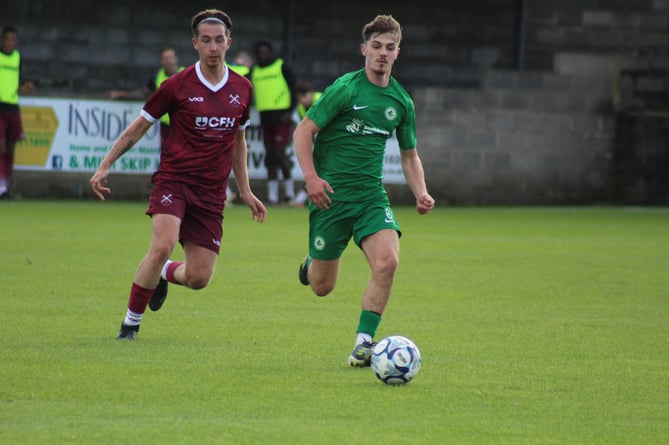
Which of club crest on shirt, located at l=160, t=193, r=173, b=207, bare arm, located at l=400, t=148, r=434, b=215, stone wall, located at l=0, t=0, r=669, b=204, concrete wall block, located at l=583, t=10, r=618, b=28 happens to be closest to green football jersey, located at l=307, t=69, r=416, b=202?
bare arm, located at l=400, t=148, r=434, b=215

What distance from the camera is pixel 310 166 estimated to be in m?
7.78

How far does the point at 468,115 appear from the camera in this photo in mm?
24109

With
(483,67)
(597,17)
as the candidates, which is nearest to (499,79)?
(483,67)

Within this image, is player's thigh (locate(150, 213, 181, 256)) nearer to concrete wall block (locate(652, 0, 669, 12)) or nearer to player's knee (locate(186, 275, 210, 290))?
player's knee (locate(186, 275, 210, 290))

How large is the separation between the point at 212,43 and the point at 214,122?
20.1 inches

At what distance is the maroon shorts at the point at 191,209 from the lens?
8312 millimetres

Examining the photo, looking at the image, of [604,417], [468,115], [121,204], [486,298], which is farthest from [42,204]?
[604,417]

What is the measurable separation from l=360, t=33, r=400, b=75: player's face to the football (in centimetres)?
185

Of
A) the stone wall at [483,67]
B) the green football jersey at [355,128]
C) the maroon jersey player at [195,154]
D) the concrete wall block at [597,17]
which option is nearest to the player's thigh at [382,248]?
the green football jersey at [355,128]

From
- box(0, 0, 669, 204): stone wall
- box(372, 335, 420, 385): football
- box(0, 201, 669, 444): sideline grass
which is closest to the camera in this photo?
box(0, 201, 669, 444): sideline grass

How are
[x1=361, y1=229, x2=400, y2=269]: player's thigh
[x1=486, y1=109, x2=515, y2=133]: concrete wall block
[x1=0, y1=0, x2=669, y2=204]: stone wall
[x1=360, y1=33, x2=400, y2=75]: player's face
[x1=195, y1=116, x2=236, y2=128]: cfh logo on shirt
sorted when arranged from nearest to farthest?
1. [x1=361, y1=229, x2=400, y2=269]: player's thigh
2. [x1=360, y1=33, x2=400, y2=75]: player's face
3. [x1=195, y1=116, x2=236, y2=128]: cfh logo on shirt
4. [x1=0, y1=0, x2=669, y2=204]: stone wall
5. [x1=486, y1=109, x2=515, y2=133]: concrete wall block

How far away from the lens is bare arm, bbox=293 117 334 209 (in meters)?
7.71

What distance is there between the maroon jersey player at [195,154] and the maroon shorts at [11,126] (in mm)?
12788

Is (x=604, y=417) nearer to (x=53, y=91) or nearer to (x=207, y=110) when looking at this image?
(x=207, y=110)
